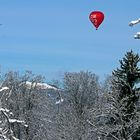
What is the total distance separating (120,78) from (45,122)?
1806 cm

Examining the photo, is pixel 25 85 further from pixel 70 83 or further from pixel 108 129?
pixel 108 129

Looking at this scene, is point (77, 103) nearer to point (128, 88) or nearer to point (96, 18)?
point (128, 88)

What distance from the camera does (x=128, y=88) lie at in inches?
1144

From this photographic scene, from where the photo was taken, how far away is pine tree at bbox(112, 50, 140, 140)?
28828mm

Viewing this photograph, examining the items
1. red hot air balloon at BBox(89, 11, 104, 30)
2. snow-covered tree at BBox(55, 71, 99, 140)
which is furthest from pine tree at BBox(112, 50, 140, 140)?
snow-covered tree at BBox(55, 71, 99, 140)

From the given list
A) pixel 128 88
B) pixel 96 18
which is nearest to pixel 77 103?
pixel 128 88

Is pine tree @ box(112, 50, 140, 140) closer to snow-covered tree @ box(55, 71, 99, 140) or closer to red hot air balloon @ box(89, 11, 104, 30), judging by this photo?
red hot air balloon @ box(89, 11, 104, 30)

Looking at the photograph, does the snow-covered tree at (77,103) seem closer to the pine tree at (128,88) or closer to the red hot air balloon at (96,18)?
the pine tree at (128,88)

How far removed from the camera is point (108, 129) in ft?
96.9

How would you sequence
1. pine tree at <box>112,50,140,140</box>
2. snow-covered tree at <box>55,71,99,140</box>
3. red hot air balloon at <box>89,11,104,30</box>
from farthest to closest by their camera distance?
snow-covered tree at <box>55,71,99,140</box> → pine tree at <box>112,50,140,140</box> → red hot air balloon at <box>89,11,104,30</box>

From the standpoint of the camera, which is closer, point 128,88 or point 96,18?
point 96,18

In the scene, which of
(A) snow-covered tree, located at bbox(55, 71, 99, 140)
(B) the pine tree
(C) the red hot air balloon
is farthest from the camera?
(A) snow-covered tree, located at bbox(55, 71, 99, 140)

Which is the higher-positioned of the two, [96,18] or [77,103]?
[96,18]

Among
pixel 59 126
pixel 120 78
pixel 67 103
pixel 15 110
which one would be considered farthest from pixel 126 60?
pixel 67 103
